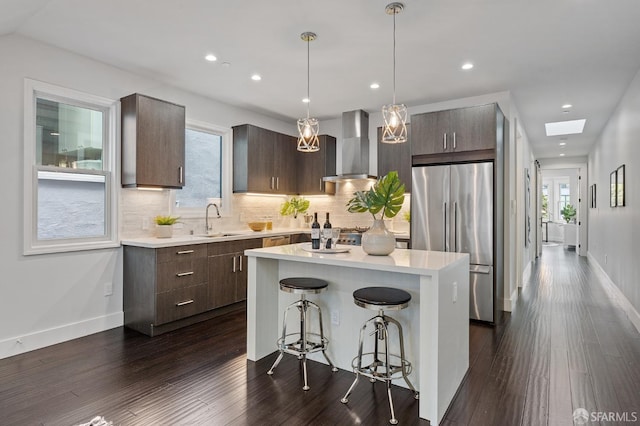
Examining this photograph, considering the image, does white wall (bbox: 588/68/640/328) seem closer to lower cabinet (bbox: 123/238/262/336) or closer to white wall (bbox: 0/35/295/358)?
lower cabinet (bbox: 123/238/262/336)

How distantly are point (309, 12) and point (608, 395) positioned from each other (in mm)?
3546

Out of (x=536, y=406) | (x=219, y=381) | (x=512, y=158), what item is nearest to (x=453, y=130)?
(x=512, y=158)

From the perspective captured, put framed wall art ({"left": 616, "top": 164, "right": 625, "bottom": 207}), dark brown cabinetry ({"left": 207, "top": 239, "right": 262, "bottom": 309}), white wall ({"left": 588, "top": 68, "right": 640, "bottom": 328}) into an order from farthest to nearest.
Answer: framed wall art ({"left": 616, "top": 164, "right": 625, "bottom": 207}) < dark brown cabinetry ({"left": 207, "top": 239, "right": 262, "bottom": 309}) < white wall ({"left": 588, "top": 68, "right": 640, "bottom": 328})

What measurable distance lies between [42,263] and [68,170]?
3.07ft

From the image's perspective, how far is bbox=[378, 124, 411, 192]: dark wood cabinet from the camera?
17.1 feet

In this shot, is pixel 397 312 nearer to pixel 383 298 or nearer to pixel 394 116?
pixel 383 298

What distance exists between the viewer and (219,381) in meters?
2.66

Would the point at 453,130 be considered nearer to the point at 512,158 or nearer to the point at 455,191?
the point at 455,191

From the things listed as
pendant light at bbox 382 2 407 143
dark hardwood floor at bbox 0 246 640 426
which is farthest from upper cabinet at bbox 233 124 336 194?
Result: pendant light at bbox 382 2 407 143

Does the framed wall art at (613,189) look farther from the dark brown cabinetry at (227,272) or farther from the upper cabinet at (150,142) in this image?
the upper cabinet at (150,142)

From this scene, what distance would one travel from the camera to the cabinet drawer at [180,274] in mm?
3695

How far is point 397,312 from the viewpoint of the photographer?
2629 millimetres

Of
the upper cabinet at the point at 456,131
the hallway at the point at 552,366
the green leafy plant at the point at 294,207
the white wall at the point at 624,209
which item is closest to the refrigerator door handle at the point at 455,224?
Answer: the upper cabinet at the point at 456,131

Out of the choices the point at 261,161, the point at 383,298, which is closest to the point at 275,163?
the point at 261,161
